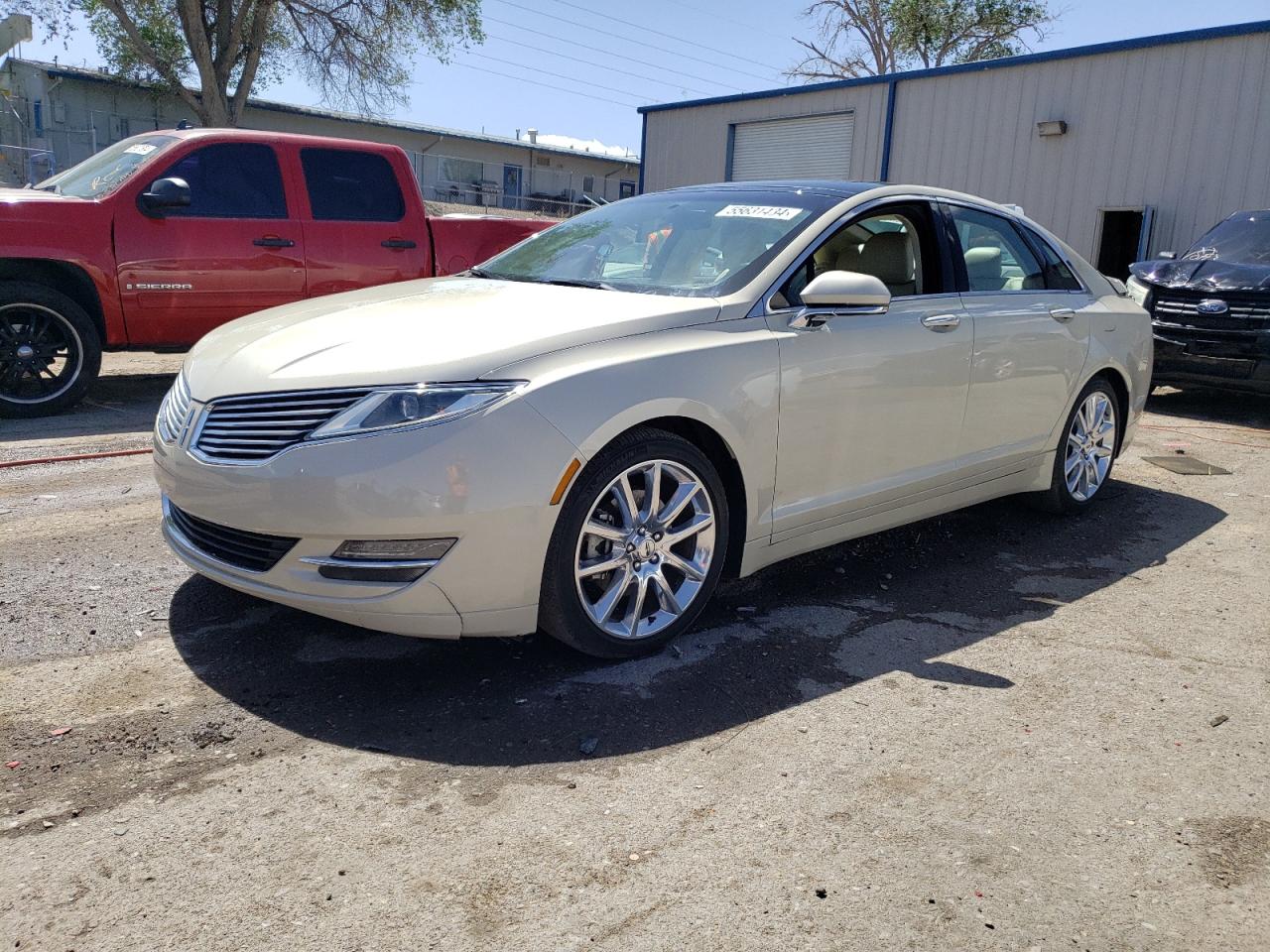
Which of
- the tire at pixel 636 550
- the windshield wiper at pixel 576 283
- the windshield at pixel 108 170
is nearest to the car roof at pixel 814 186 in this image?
the windshield wiper at pixel 576 283

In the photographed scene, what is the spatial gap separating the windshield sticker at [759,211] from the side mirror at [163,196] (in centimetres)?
454

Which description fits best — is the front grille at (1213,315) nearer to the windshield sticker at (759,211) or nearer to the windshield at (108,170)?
the windshield sticker at (759,211)

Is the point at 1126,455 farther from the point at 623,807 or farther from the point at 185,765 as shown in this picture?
the point at 185,765

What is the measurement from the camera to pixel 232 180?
7727 millimetres

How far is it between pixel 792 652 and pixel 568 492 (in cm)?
108

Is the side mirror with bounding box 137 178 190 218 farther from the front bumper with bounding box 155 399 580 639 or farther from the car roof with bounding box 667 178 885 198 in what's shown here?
the front bumper with bounding box 155 399 580 639

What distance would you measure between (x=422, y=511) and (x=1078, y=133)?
609 inches

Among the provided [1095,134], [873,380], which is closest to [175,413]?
[873,380]

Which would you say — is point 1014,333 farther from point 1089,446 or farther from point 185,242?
point 185,242

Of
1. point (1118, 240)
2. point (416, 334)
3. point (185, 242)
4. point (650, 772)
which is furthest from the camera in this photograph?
point (1118, 240)

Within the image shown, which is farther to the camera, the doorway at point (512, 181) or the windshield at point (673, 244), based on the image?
the doorway at point (512, 181)

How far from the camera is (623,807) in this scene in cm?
267

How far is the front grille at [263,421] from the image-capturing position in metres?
3.09

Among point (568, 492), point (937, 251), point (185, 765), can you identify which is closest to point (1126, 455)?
point (937, 251)
